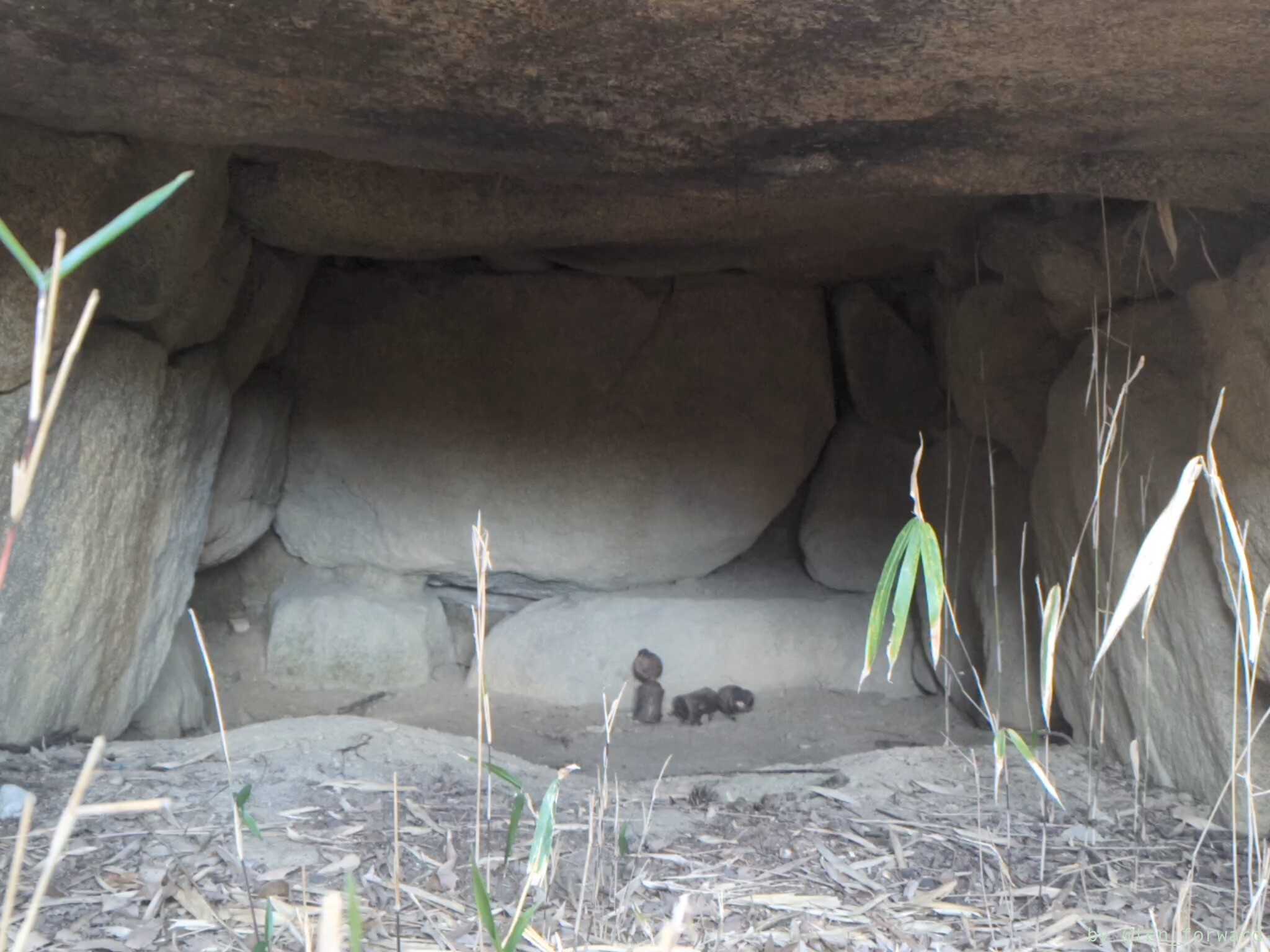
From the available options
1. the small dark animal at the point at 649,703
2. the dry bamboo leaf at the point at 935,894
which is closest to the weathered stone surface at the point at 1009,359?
the small dark animal at the point at 649,703

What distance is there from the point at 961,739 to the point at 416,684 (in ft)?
5.84

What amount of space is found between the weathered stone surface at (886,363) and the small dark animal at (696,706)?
1173 millimetres

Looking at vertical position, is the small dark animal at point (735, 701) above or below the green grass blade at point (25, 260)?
below

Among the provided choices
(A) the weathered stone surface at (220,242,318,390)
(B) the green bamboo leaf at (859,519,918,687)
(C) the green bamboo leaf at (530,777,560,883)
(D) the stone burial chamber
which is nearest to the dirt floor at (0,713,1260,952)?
(C) the green bamboo leaf at (530,777,560,883)

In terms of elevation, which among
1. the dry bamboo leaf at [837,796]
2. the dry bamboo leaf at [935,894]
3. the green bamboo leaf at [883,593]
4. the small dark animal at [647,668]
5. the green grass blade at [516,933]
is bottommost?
the dry bamboo leaf at [935,894]

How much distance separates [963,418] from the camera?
11.0ft

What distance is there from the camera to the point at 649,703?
361 cm

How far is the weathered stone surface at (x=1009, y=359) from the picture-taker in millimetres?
2928

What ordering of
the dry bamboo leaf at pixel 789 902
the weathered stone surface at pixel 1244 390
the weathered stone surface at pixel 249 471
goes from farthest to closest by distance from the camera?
the weathered stone surface at pixel 249 471, the weathered stone surface at pixel 1244 390, the dry bamboo leaf at pixel 789 902

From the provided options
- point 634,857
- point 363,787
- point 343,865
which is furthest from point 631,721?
point 343,865

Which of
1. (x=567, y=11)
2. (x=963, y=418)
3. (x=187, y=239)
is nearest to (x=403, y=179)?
(x=187, y=239)

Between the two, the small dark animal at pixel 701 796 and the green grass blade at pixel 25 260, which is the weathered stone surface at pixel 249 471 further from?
the green grass blade at pixel 25 260

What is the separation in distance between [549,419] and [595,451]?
0.19 metres

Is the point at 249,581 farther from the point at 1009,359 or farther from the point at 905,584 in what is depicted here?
the point at 905,584
